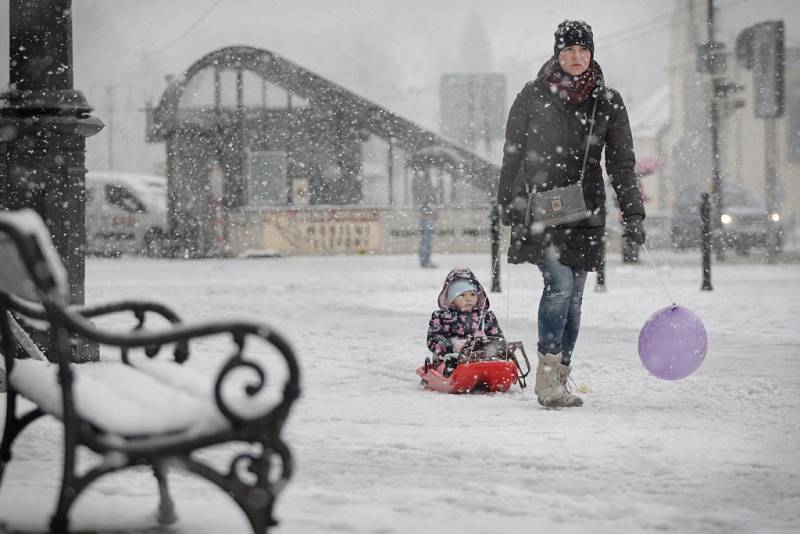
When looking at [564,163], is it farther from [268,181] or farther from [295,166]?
[268,181]

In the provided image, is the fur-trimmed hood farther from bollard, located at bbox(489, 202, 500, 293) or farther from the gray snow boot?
bollard, located at bbox(489, 202, 500, 293)

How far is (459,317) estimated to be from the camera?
6578 mm

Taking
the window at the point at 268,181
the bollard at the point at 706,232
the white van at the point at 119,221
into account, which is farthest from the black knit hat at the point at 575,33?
the window at the point at 268,181

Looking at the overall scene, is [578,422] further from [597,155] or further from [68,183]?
[68,183]

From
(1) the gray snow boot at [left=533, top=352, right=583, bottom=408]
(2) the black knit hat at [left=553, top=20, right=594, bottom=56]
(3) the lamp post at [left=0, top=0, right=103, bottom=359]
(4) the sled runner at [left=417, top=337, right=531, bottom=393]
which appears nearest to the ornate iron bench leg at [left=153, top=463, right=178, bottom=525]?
(1) the gray snow boot at [left=533, top=352, right=583, bottom=408]

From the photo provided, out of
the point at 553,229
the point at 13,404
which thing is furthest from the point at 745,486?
the point at 13,404

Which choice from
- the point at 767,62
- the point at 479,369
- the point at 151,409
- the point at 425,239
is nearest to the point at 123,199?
the point at 425,239

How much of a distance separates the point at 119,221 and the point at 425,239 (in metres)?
9.88

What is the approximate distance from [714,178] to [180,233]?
45.4 feet

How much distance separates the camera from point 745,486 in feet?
13.6

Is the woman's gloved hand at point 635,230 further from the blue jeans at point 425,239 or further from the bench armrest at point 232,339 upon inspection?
the blue jeans at point 425,239

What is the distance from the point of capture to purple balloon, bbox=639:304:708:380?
611 cm

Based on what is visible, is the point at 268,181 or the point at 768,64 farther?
the point at 268,181

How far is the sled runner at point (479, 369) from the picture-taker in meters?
6.32
